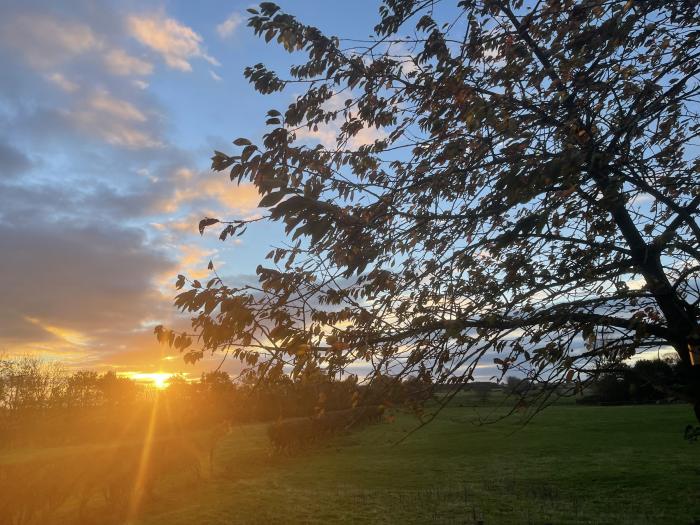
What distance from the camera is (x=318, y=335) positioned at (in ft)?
15.7

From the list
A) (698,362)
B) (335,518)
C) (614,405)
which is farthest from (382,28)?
(614,405)

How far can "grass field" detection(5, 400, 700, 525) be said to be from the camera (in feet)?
49.5

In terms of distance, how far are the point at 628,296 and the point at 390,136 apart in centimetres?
343

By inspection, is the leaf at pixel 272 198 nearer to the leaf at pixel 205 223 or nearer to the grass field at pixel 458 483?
the leaf at pixel 205 223

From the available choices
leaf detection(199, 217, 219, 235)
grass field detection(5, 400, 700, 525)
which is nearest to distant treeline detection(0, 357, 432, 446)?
grass field detection(5, 400, 700, 525)

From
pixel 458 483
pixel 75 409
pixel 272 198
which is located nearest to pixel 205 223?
pixel 272 198

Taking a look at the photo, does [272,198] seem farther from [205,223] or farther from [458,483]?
[458,483]

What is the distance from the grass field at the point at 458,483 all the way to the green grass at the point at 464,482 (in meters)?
0.04

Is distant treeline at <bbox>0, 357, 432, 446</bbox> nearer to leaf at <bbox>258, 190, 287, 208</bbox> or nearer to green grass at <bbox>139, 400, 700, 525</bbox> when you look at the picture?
green grass at <bbox>139, 400, 700, 525</bbox>

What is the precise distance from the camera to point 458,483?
19.9 metres

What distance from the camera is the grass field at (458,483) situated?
1508 cm

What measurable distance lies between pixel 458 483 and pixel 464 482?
0.99 feet

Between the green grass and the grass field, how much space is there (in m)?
0.04

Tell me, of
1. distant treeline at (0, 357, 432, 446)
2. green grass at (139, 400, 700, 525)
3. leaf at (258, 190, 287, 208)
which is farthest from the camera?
distant treeline at (0, 357, 432, 446)
